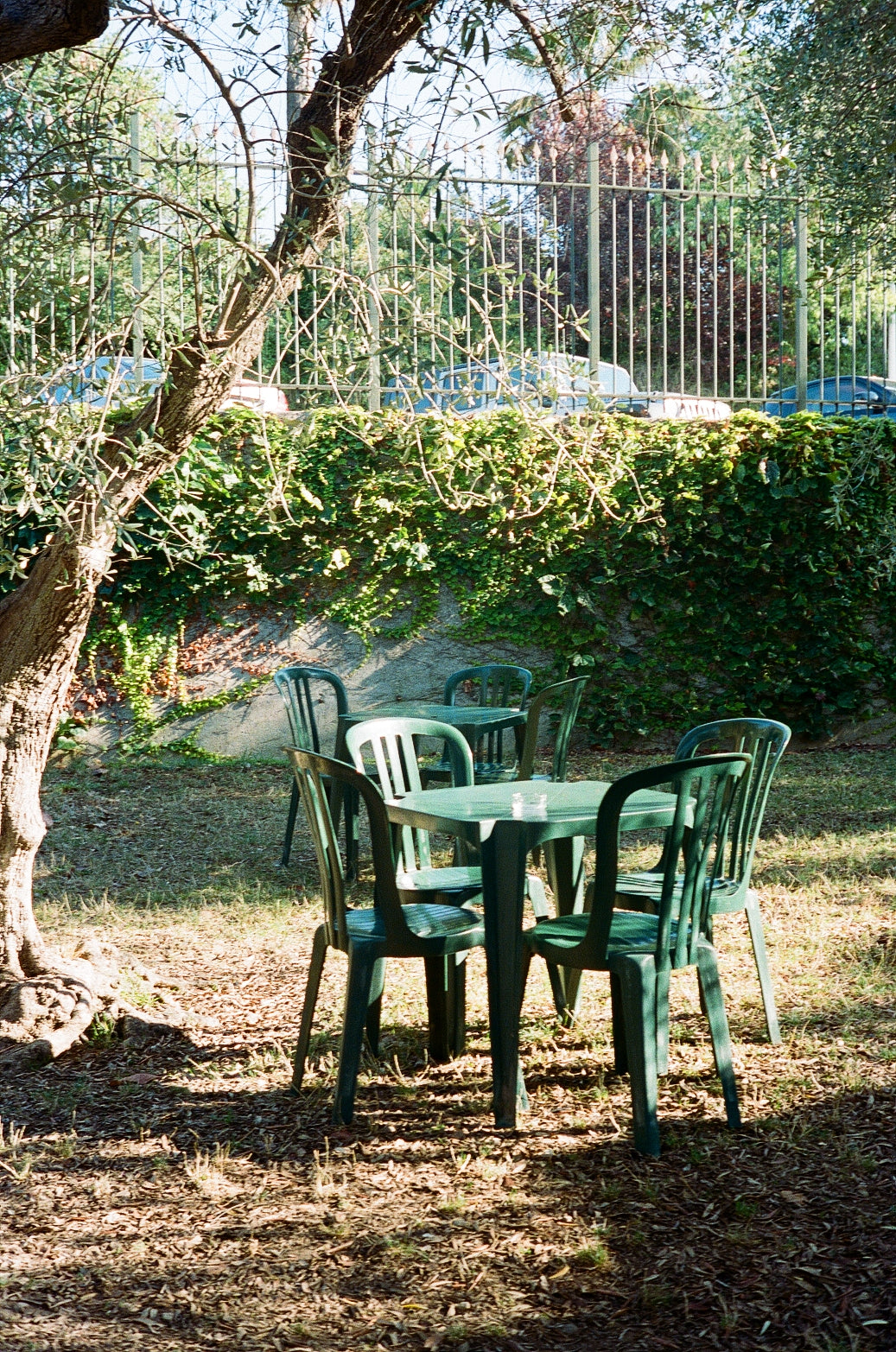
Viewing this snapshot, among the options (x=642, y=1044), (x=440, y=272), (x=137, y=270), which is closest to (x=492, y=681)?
(x=440, y=272)

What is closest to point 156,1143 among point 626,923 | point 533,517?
point 626,923

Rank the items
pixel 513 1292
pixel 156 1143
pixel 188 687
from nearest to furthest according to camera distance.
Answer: pixel 513 1292 → pixel 156 1143 → pixel 188 687

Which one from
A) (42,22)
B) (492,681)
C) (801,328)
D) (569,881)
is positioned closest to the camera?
(42,22)

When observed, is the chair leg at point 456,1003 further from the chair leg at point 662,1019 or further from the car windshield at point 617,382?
the car windshield at point 617,382

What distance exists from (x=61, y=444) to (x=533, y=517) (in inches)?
237

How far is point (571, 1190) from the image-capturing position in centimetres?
313

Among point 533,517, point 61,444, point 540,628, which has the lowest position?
point 540,628

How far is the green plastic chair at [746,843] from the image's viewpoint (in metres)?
3.73

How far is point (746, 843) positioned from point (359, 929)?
1.19m

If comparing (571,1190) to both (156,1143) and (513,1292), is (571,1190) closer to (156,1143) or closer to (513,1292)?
(513,1292)

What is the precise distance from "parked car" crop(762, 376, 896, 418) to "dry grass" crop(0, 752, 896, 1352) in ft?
20.2

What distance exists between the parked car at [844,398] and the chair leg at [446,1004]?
7.40 metres

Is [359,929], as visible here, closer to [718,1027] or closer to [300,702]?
[718,1027]

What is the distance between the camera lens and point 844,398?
10.7 meters
